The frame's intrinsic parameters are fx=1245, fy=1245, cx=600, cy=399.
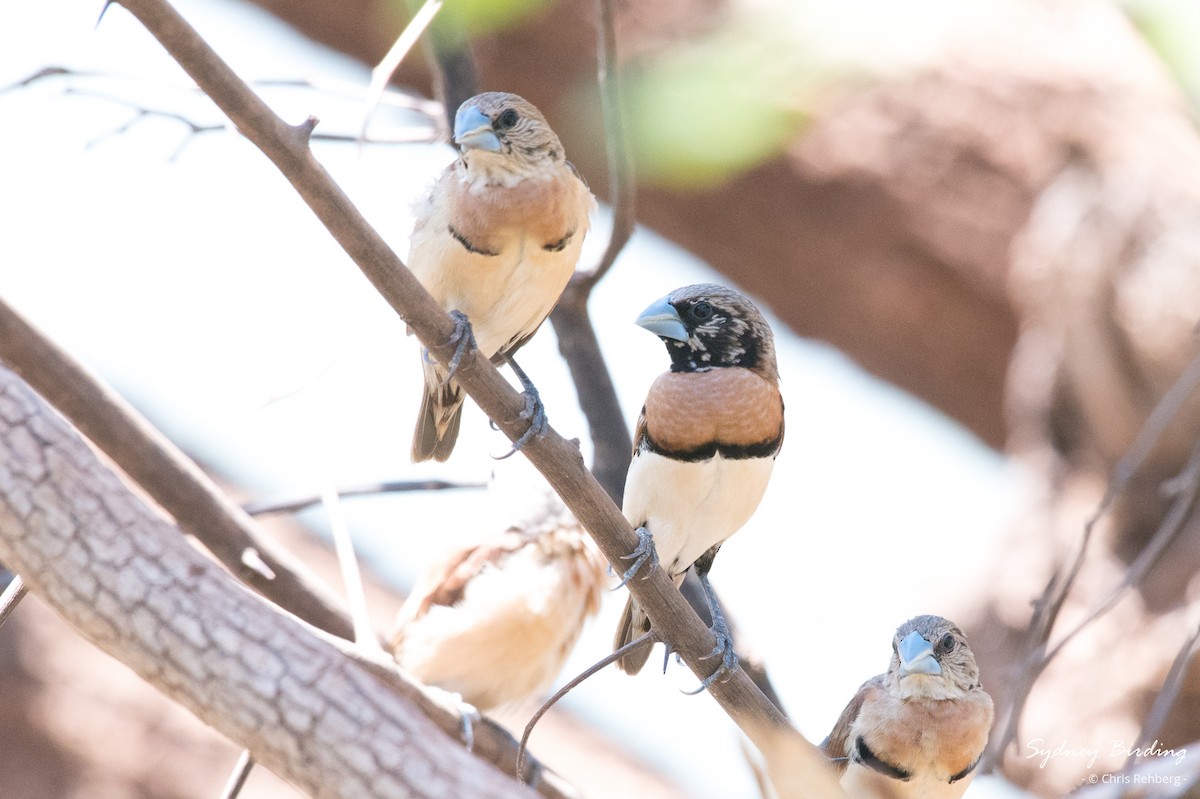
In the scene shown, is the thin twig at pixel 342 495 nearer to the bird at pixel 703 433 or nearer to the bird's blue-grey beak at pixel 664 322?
the bird at pixel 703 433

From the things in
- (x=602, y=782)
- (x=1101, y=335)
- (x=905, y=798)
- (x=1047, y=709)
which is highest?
(x=905, y=798)

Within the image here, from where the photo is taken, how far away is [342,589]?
19.5 feet

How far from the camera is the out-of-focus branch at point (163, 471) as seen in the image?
3025mm

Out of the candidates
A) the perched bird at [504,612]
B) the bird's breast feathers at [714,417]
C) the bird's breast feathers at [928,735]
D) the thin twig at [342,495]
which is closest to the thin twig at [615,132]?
the bird's breast feathers at [714,417]

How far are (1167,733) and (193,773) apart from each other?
415cm

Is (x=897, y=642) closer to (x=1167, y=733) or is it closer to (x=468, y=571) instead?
(x=468, y=571)

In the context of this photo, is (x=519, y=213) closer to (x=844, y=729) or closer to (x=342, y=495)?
(x=342, y=495)

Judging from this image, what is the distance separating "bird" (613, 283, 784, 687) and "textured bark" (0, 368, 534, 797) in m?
0.69

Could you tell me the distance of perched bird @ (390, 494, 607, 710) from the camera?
3758 mm

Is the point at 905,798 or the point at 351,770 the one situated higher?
the point at 351,770

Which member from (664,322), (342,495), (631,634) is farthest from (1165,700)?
(342,495)

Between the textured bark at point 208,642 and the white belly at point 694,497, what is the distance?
0.67m

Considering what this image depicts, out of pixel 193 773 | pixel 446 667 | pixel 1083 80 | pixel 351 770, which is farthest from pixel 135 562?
pixel 1083 80

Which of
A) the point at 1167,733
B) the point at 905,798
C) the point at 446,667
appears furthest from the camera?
the point at 1167,733
